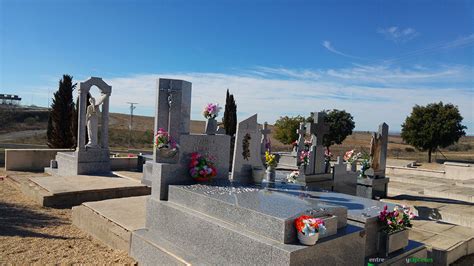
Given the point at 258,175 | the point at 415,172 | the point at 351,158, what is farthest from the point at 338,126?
the point at 258,175

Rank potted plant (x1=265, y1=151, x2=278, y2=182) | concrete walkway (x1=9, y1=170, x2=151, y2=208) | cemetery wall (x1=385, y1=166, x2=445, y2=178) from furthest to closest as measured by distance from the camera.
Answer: cemetery wall (x1=385, y1=166, x2=445, y2=178)
concrete walkway (x1=9, y1=170, x2=151, y2=208)
potted plant (x1=265, y1=151, x2=278, y2=182)

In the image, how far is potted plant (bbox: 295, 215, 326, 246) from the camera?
3977 mm

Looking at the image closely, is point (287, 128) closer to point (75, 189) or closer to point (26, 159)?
point (26, 159)

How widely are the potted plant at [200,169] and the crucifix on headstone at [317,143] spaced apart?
5562 millimetres

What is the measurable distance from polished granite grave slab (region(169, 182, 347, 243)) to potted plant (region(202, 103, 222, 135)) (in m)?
1.46

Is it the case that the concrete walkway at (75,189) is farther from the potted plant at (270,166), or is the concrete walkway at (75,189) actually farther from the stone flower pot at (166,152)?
the potted plant at (270,166)

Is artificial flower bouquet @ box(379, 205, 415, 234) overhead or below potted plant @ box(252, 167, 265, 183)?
below

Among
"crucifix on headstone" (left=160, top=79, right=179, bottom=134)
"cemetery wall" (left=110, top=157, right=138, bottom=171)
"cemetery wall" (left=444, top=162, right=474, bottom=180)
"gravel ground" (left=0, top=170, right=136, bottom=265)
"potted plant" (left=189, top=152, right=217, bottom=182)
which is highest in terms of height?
"crucifix on headstone" (left=160, top=79, right=179, bottom=134)

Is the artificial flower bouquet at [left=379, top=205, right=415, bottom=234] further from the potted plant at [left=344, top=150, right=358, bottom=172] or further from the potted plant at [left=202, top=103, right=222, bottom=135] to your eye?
the potted plant at [left=344, top=150, right=358, bottom=172]

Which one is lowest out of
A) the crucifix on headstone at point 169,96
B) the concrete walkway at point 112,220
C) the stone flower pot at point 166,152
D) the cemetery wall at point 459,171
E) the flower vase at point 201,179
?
the concrete walkway at point 112,220

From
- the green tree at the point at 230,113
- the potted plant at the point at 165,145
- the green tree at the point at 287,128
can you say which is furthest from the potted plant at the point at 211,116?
the green tree at the point at 287,128

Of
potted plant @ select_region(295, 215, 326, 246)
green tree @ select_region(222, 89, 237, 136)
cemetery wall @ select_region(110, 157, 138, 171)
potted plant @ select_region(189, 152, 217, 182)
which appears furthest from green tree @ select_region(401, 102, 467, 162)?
potted plant @ select_region(295, 215, 326, 246)

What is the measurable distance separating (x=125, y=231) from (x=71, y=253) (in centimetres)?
91

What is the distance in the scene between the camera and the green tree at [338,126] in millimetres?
31203
